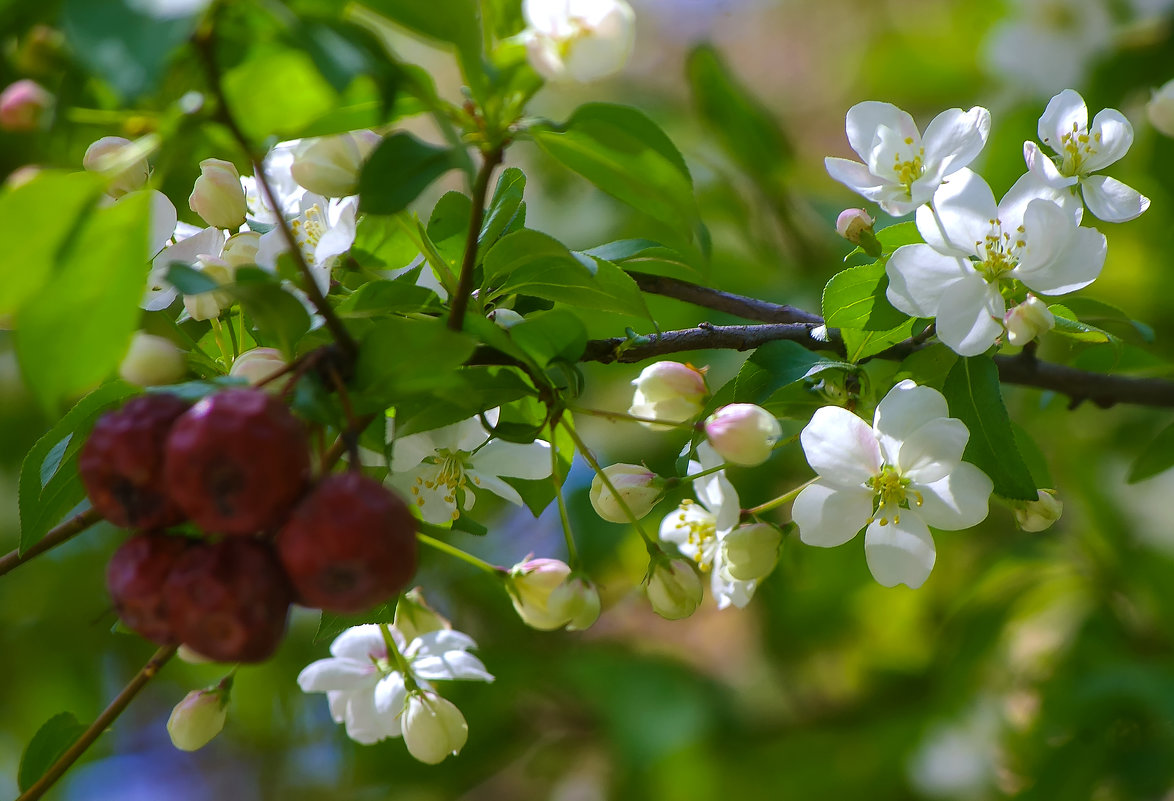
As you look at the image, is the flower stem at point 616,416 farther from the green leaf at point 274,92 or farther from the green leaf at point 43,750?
the green leaf at point 43,750

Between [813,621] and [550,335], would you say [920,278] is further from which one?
[813,621]

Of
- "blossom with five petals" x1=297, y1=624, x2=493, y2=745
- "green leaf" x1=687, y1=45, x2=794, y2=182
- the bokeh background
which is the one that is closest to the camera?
"blossom with five petals" x1=297, y1=624, x2=493, y2=745

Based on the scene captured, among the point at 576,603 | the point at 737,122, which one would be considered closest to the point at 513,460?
the point at 576,603

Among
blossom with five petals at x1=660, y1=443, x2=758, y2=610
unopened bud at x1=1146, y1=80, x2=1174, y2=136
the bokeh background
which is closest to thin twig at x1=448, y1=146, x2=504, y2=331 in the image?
blossom with five petals at x1=660, y1=443, x2=758, y2=610

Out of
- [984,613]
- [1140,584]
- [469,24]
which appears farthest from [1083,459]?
[469,24]

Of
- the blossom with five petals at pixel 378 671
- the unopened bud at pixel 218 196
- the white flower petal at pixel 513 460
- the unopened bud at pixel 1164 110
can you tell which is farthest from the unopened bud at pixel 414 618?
the unopened bud at pixel 1164 110

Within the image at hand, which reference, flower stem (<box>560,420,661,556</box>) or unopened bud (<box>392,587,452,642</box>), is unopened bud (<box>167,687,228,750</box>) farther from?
flower stem (<box>560,420,661,556</box>)

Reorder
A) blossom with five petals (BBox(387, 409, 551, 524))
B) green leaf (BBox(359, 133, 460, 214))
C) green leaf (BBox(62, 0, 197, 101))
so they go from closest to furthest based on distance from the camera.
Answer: green leaf (BBox(62, 0, 197, 101)) < green leaf (BBox(359, 133, 460, 214)) < blossom with five petals (BBox(387, 409, 551, 524))
